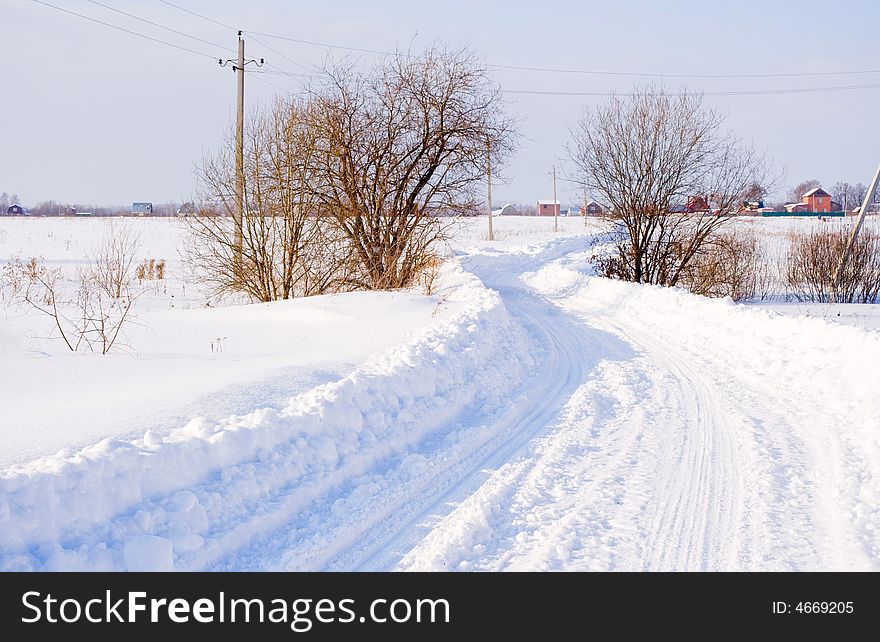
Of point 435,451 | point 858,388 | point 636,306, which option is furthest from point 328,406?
point 636,306

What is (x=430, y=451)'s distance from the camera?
22.5ft

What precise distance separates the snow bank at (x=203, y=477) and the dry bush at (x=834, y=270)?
24.5m

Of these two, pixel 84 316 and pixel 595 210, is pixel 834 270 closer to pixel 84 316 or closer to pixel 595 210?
pixel 595 210

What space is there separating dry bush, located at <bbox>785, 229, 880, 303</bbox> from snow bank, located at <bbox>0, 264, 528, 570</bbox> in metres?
24.5

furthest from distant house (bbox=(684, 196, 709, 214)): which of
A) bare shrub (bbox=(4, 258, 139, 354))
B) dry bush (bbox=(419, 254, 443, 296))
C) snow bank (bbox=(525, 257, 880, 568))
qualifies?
bare shrub (bbox=(4, 258, 139, 354))

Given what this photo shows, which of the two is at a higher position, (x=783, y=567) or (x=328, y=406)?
(x=328, y=406)

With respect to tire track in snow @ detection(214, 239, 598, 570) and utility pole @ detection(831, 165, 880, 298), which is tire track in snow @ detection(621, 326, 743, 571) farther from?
utility pole @ detection(831, 165, 880, 298)

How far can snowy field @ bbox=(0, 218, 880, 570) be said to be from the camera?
4.59 meters

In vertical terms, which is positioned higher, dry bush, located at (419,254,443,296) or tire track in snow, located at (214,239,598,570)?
dry bush, located at (419,254,443,296)

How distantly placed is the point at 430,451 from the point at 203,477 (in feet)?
7.66
